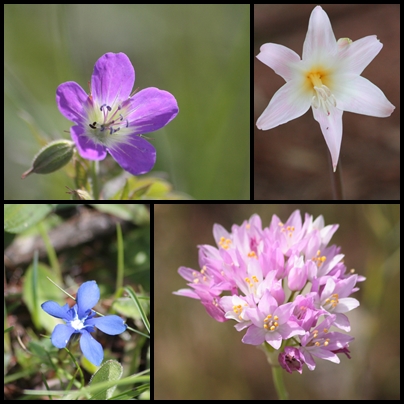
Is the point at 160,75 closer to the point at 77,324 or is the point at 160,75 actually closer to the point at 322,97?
the point at 322,97

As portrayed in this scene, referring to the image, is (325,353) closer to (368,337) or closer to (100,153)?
(100,153)

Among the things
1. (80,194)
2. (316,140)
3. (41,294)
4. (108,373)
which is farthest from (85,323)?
(316,140)

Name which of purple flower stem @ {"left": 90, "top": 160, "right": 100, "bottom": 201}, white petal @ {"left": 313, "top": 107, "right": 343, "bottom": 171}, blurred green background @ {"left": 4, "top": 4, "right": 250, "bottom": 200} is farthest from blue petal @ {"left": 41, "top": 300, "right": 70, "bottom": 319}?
white petal @ {"left": 313, "top": 107, "right": 343, "bottom": 171}

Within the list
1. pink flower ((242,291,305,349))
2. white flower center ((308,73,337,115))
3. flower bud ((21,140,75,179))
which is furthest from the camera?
white flower center ((308,73,337,115))

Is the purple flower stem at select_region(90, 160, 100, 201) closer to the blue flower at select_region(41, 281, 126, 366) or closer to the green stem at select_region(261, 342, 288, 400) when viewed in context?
the blue flower at select_region(41, 281, 126, 366)

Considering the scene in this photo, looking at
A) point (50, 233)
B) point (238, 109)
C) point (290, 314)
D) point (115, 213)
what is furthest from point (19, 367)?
point (238, 109)
